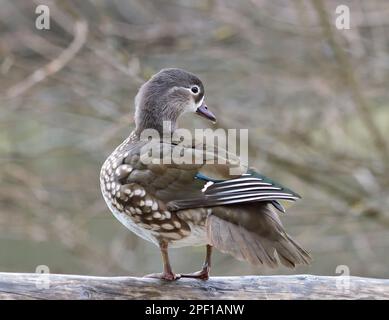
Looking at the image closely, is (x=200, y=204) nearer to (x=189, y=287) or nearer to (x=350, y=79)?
→ (x=189, y=287)

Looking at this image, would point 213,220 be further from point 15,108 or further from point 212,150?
point 15,108

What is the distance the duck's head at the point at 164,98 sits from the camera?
362 cm

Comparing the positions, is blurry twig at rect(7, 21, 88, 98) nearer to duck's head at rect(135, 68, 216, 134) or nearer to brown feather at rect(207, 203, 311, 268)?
duck's head at rect(135, 68, 216, 134)

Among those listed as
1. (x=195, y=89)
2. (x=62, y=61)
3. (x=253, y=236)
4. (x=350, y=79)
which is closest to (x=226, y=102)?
(x=350, y=79)

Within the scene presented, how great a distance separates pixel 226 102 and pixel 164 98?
6.80ft

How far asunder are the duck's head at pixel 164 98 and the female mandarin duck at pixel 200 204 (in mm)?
161

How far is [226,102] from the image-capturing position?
567 cm

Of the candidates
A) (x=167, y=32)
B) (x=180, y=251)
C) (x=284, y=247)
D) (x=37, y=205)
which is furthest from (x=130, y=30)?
(x=284, y=247)

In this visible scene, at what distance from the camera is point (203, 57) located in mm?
5555

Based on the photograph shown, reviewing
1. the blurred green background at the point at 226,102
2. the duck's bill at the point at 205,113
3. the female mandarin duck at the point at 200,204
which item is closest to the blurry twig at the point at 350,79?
the blurred green background at the point at 226,102

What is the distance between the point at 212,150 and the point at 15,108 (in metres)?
2.45

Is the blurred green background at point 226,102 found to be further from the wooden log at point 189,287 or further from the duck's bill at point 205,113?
the wooden log at point 189,287

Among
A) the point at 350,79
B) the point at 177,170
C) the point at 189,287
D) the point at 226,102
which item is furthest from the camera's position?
the point at 226,102

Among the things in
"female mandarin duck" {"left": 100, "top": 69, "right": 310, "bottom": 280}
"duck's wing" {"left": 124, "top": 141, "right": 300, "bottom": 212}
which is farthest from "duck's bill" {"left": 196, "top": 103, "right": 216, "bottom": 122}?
"duck's wing" {"left": 124, "top": 141, "right": 300, "bottom": 212}
